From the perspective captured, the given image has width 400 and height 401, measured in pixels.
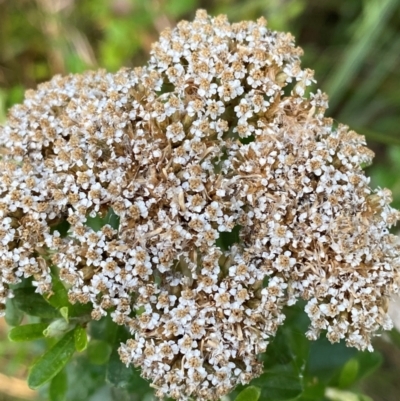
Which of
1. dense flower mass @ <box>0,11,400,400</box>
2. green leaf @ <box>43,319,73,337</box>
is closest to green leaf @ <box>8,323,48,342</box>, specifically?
green leaf @ <box>43,319,73,337</box>

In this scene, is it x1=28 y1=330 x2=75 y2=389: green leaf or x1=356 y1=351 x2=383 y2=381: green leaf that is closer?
x1=28 y1=330 x2=75 y2=389: green leaf

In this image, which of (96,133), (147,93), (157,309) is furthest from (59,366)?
(147,93)

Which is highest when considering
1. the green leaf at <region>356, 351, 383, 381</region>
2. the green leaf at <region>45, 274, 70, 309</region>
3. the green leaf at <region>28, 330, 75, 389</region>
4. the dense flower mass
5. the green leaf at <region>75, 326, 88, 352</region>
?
the dense flower mass

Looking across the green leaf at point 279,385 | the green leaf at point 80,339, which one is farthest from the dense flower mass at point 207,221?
the green leaf at point 279,385

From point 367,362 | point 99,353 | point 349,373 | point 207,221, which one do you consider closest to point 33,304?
point 99,353

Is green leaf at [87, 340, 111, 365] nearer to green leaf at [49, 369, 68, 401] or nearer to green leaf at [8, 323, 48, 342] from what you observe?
green leaf at [49, 369, 68, 401]

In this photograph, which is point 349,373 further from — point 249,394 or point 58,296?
point 58,296
